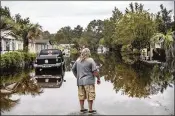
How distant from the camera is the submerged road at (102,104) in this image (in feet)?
36.8

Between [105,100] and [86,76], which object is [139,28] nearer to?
[105,100]

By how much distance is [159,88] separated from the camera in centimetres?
1734

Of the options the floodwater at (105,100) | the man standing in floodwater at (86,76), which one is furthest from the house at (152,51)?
the man standing in floodwater at (86,76)

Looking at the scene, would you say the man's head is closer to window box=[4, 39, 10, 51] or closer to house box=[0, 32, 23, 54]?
house box=[0, 32, 23, 54]

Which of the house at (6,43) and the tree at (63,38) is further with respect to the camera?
the tree at (63,38)

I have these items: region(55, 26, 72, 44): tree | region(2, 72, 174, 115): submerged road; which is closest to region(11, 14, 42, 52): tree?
region(2, 72, 174, 115): submerged road

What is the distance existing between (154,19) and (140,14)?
2653 mm

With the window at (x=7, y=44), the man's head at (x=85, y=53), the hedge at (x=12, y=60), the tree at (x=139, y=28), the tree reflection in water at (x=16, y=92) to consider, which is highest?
the tree at (x=139, y=28)

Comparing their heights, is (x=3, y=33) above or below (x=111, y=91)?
above

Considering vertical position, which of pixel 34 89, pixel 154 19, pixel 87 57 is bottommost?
pixel 34 89

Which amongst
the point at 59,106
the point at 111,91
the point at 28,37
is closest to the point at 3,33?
the point at 28,37

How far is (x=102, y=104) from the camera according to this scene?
42.4 feet

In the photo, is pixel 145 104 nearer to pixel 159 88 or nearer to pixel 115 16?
pixel 159 88

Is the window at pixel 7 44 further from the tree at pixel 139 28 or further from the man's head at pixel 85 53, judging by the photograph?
Result: the man's head at pixel 85 53
